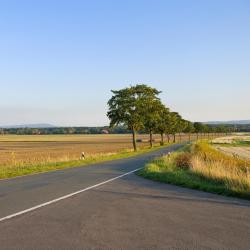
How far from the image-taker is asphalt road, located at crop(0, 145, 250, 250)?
738 cm

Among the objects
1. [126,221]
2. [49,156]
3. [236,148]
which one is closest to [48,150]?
[49,156]

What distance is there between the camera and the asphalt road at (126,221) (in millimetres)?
7383

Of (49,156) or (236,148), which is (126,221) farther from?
(236,148)

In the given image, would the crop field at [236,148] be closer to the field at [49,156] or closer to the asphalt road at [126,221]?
the field at [49,156]

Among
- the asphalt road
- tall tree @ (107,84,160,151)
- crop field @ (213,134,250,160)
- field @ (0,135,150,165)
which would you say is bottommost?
crop field @ (213,134,250,160)

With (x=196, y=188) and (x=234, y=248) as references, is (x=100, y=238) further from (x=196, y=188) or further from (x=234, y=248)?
(x=196, y=188)

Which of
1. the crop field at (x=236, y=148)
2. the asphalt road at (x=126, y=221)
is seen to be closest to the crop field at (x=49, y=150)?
the crop field at (x=236, y=148)

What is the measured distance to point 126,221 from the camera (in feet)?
30.4

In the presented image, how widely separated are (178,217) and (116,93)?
43.7 metres

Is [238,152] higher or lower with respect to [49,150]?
lower

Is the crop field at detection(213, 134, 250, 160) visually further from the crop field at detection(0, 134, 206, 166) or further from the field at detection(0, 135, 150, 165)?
the field at detection(0, 135, 150, 165)

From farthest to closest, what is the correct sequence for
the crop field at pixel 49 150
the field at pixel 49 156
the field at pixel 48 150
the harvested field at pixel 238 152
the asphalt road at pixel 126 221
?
the harvested field at pixel 238 152, the field at pixel 48 150, the crop field at pixel 49 150, the field at pixel 49 156, the asphalt road at pixel 126 221

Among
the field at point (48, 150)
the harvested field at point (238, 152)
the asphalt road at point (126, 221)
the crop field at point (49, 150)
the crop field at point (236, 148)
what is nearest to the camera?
the asphalt road at point (126, 221)

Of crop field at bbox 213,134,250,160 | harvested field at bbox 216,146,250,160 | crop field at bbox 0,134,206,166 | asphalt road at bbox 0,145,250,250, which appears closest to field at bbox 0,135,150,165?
crop field at bbox 0,134,206,166
